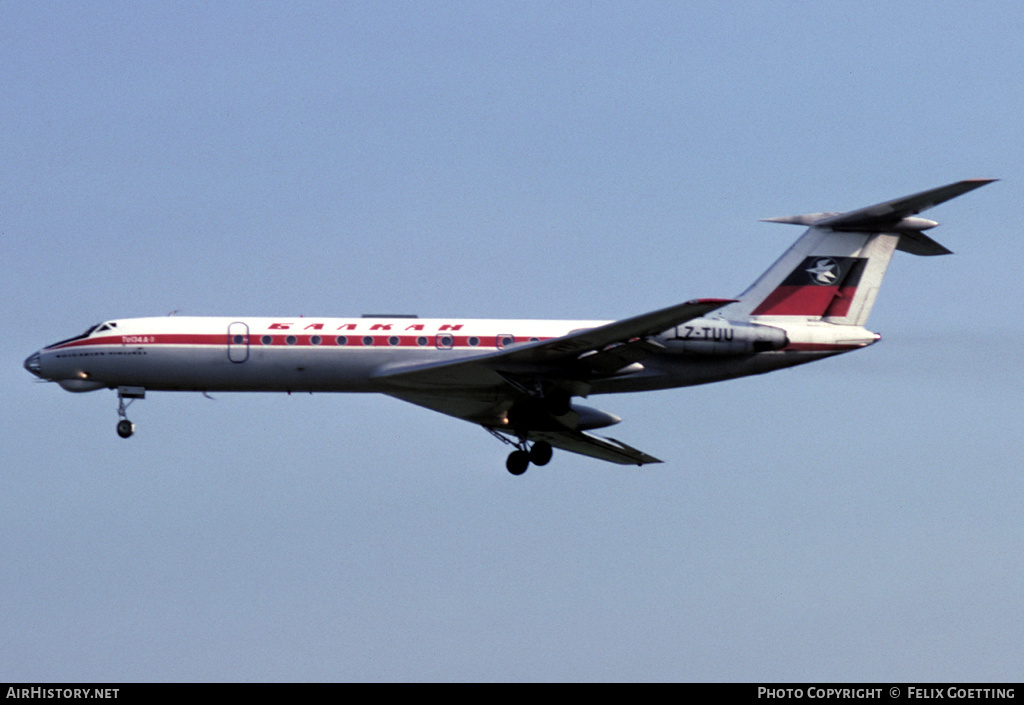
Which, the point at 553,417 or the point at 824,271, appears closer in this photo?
the point at 553,417

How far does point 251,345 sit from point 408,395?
14.1ft

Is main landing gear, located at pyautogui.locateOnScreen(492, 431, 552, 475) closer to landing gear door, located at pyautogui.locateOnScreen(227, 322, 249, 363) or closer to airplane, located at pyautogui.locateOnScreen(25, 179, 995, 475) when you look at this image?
airplane, located at pyautogui.locateOnScreen(25, 179, 995, 475)

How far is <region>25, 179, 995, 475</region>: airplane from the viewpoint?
115 ft

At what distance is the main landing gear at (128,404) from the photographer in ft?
119

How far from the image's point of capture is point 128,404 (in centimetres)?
3656

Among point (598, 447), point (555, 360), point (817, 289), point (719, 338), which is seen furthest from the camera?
point (598, 447)

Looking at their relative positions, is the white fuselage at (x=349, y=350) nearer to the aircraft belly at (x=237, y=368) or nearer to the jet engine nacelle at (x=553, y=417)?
the aircraft belly at (x=237, y=368)

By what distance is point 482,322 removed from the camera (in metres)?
36.2

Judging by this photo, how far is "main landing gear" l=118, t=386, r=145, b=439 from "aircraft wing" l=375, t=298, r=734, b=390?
6.45 metres

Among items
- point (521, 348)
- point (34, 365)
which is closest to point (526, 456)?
point (521, 348)

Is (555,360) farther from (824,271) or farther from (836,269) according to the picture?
(836,269)

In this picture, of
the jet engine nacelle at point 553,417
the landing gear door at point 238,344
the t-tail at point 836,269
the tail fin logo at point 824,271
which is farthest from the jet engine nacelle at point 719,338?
the landing gear door at point 238,344

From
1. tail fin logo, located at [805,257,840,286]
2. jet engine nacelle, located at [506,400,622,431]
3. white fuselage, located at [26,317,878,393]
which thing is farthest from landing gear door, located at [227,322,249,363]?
tail fin logo, located at [805,257,840,286]

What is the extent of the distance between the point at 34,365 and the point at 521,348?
1329 centimetres
